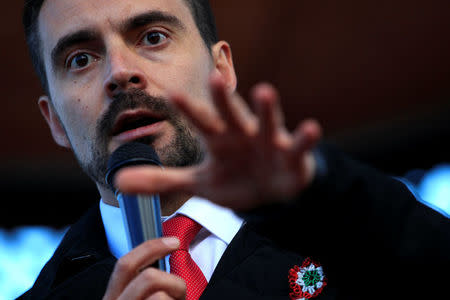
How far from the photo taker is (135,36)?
1.64 m

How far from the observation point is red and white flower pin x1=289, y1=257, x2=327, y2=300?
4.12ft

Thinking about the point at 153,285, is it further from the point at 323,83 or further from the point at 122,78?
the point at 323,83

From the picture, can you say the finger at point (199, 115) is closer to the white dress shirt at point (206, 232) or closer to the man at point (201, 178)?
the man at point (201, 178)

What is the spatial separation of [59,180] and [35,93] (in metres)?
0.82

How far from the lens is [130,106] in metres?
1.42

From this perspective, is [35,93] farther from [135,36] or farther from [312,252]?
[312,252]

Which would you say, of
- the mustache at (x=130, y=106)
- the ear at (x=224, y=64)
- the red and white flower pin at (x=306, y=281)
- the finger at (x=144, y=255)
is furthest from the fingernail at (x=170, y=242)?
the ear at (x=224, y=64)

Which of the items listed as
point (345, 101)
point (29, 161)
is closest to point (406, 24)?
point (345, 101)

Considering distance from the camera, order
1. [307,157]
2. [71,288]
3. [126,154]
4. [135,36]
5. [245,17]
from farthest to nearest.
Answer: [245,17]
[135,36]
[71,288]
[126,154]
[307,157]

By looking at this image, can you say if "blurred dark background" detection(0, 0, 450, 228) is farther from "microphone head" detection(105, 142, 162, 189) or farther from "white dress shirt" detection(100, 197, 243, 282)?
"microphone head" detection(105, 142, 162, 189)

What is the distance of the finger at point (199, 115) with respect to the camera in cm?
79

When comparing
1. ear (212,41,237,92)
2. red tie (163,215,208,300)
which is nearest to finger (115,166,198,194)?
red tie (163,215,208,300)

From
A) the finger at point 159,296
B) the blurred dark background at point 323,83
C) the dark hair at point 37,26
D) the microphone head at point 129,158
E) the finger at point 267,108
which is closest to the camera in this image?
the finger at point 267,108

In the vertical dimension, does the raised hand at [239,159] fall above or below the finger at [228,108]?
below
